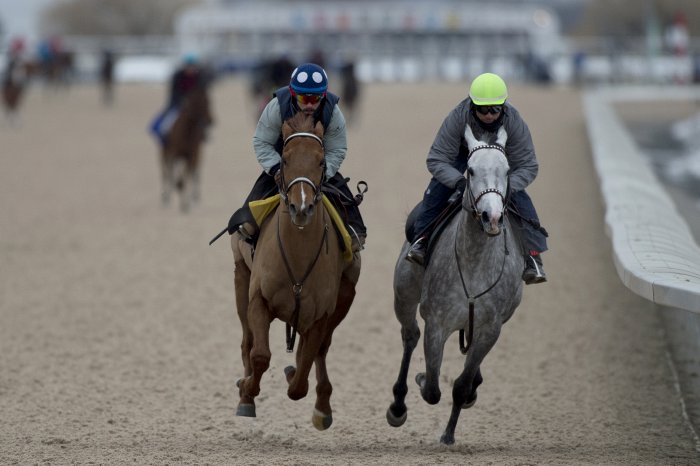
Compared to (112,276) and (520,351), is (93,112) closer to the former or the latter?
(112,276)

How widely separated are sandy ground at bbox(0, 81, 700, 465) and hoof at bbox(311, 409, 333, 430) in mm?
106

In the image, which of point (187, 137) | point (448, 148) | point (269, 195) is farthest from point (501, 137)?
point (187, 137)

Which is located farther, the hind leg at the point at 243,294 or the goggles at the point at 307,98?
the hind leg at the point at 243,294

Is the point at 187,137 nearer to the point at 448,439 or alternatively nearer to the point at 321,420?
the point at 321,420

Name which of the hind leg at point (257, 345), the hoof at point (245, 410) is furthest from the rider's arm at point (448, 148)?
the hoof at point (245, 410)

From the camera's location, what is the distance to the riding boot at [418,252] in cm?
719

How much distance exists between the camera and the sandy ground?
710cm

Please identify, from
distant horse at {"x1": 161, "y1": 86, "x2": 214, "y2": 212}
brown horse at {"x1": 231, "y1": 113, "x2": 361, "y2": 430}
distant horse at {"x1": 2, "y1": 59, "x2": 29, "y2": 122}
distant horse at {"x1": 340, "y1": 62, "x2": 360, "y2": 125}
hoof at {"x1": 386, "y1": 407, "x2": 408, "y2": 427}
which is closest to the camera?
brown horse at {"x1": 231, "y1": 113, "x2": 361, "y2": 430}

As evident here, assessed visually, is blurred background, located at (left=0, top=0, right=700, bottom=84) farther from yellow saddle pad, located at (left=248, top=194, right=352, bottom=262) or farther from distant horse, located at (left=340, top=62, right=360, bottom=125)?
yellow saddle pad, located at (left=248, top=194, right=352, bottom=262)

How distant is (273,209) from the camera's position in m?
7.04

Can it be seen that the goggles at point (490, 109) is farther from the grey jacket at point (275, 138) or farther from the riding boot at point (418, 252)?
the riding boot at point (418, 252)

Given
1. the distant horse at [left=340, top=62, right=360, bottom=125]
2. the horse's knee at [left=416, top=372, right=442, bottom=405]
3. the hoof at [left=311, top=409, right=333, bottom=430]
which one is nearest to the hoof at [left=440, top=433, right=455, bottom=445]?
the horse's knee at [left=416, top=372, right=442, bottom=405]

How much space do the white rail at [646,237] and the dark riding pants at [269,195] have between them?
1.67m

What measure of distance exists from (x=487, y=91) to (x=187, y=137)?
1046 centimetres
